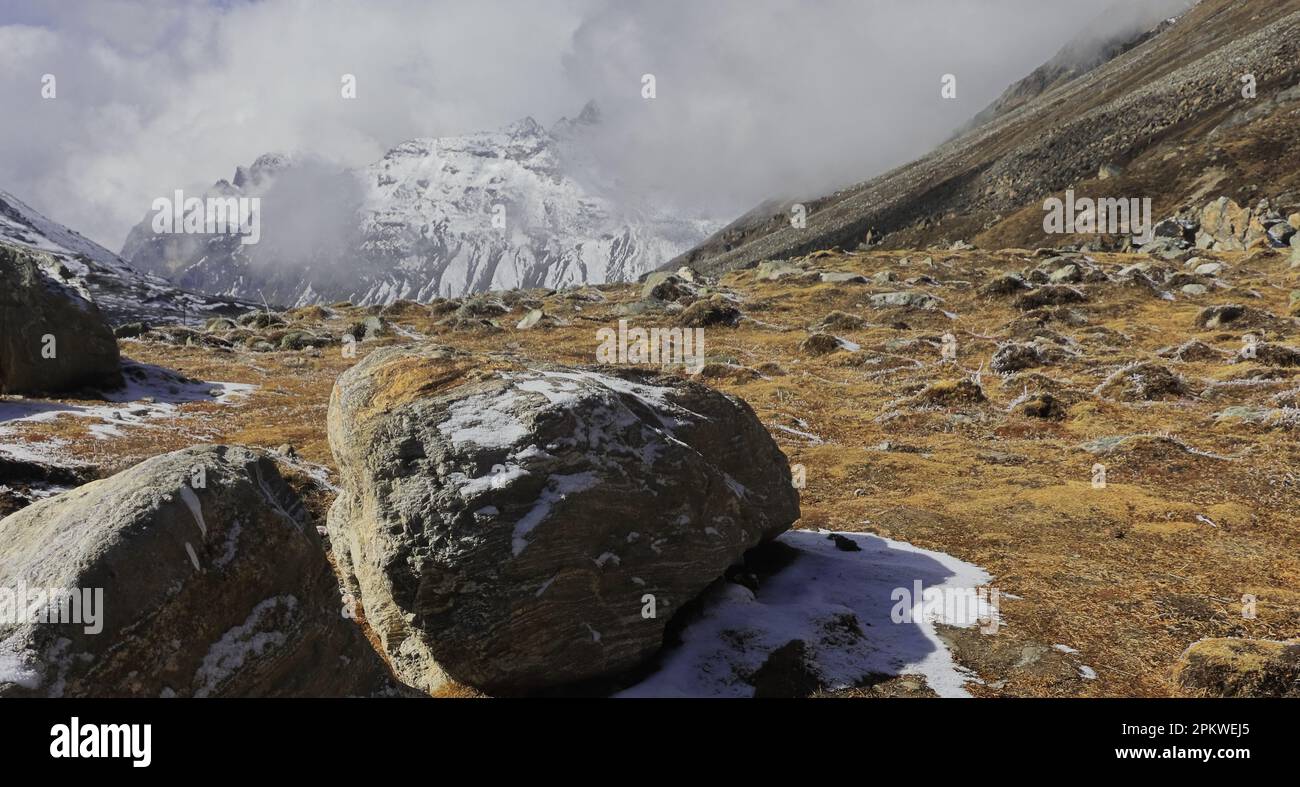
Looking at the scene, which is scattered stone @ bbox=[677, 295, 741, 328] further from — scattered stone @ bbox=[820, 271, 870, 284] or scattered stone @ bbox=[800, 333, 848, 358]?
scattered stone @ bbox=[820, 271, 870, 284]

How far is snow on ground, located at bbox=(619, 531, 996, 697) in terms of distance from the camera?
906 centimetres

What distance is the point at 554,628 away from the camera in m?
8.70

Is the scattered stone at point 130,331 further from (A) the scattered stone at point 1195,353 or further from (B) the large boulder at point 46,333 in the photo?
(A) the scattered stone at point 1195,353

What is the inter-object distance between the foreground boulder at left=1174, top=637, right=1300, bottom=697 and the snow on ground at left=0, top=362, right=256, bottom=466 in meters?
21.7

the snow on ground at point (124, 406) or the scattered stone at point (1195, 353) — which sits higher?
the scattered stone at point (1195, 353)

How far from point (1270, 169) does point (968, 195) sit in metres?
42.6

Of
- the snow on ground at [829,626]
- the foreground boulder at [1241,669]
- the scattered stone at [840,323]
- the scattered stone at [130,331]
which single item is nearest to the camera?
the foreground boulder at [1241,669]

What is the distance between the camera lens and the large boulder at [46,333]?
24359mm

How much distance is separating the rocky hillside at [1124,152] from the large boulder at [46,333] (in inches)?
3130

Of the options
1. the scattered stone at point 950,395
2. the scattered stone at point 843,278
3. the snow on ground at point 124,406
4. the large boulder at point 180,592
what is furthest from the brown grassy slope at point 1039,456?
the scattered stone at point 843,278

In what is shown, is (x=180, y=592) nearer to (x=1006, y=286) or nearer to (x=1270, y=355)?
(x=1270, y=355)

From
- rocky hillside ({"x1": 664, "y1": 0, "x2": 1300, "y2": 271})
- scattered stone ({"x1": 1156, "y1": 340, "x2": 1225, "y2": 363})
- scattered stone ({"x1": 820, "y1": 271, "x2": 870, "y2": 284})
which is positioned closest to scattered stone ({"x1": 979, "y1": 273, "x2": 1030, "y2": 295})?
scattered stone ({"x1": 820, "y1": 271, "x2": 870, "y2": 284})

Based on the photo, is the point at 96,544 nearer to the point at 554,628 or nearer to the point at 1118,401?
the point at 554,628
